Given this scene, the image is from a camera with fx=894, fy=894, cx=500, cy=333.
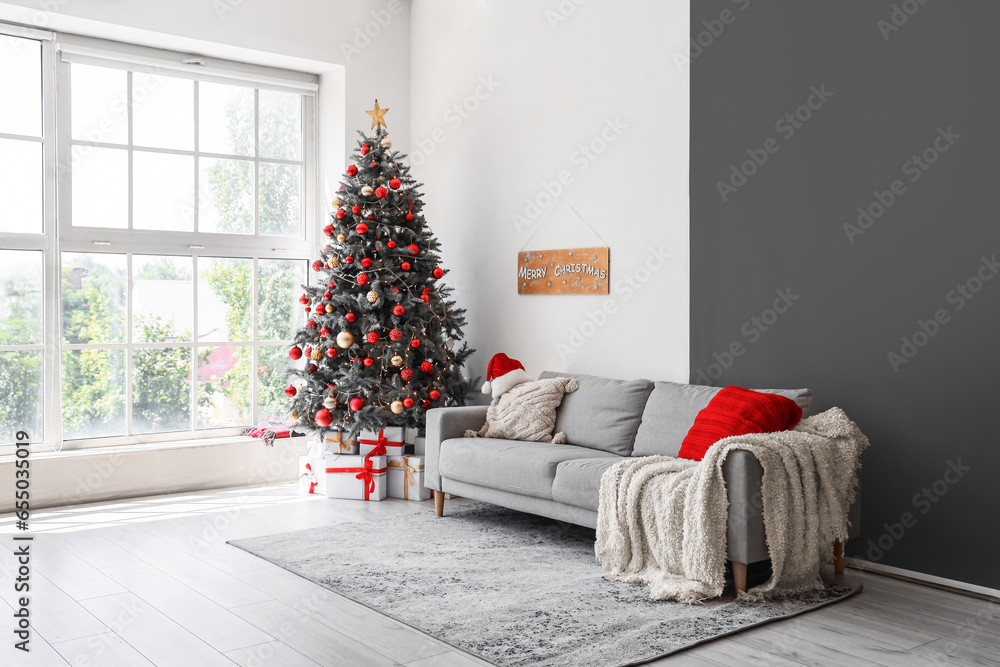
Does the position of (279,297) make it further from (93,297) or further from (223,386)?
(93,297)

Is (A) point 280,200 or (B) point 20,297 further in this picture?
(A) point 280,200

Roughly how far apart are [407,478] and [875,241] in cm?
283

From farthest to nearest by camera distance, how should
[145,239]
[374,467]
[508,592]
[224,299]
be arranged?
[224,299] < [145,239] < [374,467] < [508,592]

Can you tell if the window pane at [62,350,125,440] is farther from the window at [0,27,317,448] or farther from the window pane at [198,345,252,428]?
the window pane at [198,345,252,428]

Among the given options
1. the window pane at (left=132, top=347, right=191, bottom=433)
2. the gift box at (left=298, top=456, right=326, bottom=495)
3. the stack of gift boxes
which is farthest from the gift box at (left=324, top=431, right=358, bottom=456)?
the window pane at (left=132, top=347, right=191, bottom=433)

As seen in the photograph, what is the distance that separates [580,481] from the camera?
3.81 metres

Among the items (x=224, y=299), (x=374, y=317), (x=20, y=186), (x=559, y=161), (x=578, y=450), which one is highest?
(x=559, y=161)

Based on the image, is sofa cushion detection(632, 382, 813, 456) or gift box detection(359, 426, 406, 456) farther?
gift box detection(359, 426, 406, 456)

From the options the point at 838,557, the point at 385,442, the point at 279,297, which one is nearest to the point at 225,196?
the point at 279,297

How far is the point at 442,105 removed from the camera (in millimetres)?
6039

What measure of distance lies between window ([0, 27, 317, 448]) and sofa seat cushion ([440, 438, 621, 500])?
6.35 ft

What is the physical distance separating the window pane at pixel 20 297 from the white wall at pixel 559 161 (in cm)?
247

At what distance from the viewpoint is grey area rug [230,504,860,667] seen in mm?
Result: 2807

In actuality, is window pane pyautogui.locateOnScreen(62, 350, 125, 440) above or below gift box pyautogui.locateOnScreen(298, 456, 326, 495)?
above
